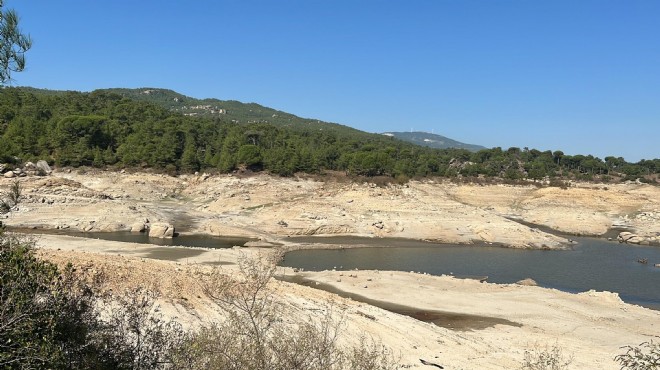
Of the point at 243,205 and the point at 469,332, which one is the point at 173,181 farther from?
the point at 469,332

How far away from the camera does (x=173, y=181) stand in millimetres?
62500

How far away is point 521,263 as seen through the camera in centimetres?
3859

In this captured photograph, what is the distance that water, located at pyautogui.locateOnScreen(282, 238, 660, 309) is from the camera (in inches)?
1280

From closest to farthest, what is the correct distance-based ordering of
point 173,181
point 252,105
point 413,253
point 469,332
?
point 469,332 < point 413,253 < point 173,181 < point 252,105

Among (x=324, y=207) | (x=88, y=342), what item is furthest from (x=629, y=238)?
(x=88, y=342)

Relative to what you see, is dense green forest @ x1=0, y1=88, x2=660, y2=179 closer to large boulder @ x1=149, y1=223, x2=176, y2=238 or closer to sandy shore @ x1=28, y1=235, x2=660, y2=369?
large boulder @ x1=149, y1=223, x2=176, y2=238

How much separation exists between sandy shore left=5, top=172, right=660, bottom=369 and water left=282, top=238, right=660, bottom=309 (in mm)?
3345

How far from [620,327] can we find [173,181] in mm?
53976

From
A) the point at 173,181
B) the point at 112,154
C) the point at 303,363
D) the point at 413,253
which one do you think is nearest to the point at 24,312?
the point at 303,363

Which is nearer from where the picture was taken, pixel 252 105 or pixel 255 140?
pixel 255 140

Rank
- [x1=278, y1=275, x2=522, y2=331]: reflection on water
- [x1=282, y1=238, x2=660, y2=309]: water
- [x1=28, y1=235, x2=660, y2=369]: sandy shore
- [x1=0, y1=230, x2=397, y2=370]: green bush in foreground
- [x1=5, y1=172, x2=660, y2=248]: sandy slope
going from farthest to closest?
[x1=5, y1=172, x2=660, y2=248]: sandy slope
[x1=282, y1=238, x2=660, y2=309]: water
[x1=278, y1=275, x2=522, y2=331]: reflection on water
[x1=28, y1=235, x2=660, y2=369]: sandy shore
[x1=0, y1=230, x2=397, y2=370]: green bush in foreground

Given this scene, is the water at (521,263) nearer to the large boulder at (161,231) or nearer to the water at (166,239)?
the water at (166,239)

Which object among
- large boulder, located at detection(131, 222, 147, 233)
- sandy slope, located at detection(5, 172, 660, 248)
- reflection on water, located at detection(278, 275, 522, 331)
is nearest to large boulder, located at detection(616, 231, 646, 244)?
sandy slope, located at detection(5, 172, 660, 248)

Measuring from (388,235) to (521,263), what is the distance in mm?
13892
